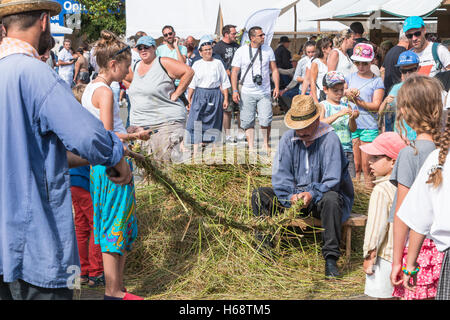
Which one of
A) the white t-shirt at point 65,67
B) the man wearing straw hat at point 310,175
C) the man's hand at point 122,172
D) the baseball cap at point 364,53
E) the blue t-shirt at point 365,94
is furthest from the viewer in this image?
the white t-shirt at point 65,67

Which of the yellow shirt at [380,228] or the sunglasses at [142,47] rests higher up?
the sunglasses at [142,47]

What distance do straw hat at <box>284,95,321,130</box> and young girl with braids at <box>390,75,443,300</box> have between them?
1948 millimetres

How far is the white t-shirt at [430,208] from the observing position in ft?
8.99

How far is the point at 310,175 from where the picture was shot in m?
5.40

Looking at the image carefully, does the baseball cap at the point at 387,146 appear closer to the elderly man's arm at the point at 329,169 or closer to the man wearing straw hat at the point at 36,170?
the elderly man's arm at the point at 329,169

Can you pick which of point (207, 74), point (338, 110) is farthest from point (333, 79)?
point (207, 74)

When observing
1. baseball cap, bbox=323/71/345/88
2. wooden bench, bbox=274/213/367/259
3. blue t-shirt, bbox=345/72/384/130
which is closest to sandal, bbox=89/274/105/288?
wooden bench, bbox=274/213/367/259

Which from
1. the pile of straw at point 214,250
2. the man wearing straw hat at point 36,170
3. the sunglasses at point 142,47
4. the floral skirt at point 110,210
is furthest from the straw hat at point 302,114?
the man wearing straw hat at point 36,170

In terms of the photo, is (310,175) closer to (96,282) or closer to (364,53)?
(96,282)

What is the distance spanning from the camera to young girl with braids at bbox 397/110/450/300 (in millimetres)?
2740

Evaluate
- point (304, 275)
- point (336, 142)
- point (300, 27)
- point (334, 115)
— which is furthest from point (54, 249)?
point (300, 27)

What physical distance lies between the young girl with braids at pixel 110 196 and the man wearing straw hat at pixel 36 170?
1601 millimetres
